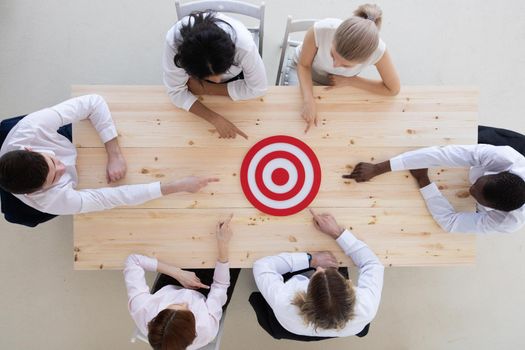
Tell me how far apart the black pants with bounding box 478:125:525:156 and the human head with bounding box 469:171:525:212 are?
348mm

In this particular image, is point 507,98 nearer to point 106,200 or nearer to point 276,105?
point 276,105

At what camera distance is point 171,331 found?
1.13 metres

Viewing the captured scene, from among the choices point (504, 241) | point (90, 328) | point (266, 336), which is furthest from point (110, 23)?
point (504, 241)

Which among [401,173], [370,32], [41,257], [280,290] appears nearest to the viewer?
[370,32]

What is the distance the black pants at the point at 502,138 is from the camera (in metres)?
1.52

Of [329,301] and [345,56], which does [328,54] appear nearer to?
[345,56]

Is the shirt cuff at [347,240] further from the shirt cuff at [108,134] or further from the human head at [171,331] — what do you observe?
the shirt cuff at [108,134]

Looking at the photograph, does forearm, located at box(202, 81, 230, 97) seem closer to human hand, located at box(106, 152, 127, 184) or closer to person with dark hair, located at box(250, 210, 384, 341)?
human hand, located at box(106, 152, 127, 184)

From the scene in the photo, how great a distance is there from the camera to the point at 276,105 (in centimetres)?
140

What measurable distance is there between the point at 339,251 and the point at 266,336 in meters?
0.87

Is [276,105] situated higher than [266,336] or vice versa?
[276,105]

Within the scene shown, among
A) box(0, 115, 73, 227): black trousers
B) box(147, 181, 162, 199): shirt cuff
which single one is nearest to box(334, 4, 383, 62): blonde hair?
box(147, 181, 162, 199): shirt cuff

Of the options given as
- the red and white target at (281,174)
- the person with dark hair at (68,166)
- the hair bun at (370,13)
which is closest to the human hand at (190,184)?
the person with dark hair at (68,166)

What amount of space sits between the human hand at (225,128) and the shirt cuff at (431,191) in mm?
681
